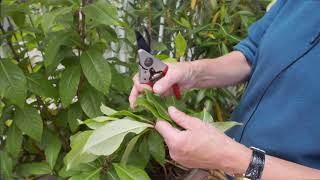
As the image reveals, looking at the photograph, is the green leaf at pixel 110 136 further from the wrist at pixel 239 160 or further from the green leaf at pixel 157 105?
the wrist at pixel 239 160

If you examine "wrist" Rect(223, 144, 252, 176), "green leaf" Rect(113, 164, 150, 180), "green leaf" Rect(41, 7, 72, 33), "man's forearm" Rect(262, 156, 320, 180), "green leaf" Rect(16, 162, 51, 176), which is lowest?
"green leaf" Rect(16, 162, 51, 176)

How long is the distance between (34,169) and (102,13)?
524 mm

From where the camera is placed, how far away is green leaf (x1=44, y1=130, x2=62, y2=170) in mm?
1039

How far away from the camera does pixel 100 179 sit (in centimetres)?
89

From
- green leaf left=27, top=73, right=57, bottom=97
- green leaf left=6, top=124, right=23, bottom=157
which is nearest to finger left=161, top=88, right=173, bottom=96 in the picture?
green leaf left=27, top=73, right=57, bottom=97

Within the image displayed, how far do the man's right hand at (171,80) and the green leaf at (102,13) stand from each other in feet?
0.48

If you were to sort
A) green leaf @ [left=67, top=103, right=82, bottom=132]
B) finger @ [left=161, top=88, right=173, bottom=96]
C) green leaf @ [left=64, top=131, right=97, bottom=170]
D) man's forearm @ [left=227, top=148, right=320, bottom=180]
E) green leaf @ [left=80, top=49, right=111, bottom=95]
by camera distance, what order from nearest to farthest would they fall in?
man's forearm @ [left=227, top=148, right=320, bottom=180] → green leaf @ [left=64, top=131, right=97, bottom=170] → finger @ [left=161, top=88, right=173, bottom=96] → green leaf @ [left=80, top=49, right=111, bottom=95] → green leaf @ [left=67, top=103, right=82, bottom=132]

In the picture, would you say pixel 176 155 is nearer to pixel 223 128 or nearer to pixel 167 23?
pixel 223 128

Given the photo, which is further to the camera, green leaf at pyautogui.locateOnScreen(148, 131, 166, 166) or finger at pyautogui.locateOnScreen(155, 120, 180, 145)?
green leaf at pyautogui.locateOnScreen(148, 131, 166, 166)

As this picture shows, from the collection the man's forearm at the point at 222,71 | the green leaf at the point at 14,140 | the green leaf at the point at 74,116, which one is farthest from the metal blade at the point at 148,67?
the green leaf at the point at 14,140

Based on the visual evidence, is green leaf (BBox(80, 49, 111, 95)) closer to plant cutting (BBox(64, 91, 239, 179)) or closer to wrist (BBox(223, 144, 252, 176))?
plant cutting (BBox(64, 91, 239, 179))

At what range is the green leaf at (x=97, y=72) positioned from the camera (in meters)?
0.91

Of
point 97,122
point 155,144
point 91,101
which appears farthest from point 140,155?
point 97,122

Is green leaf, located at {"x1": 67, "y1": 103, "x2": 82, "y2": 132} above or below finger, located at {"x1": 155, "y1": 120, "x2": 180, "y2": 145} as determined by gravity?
below
